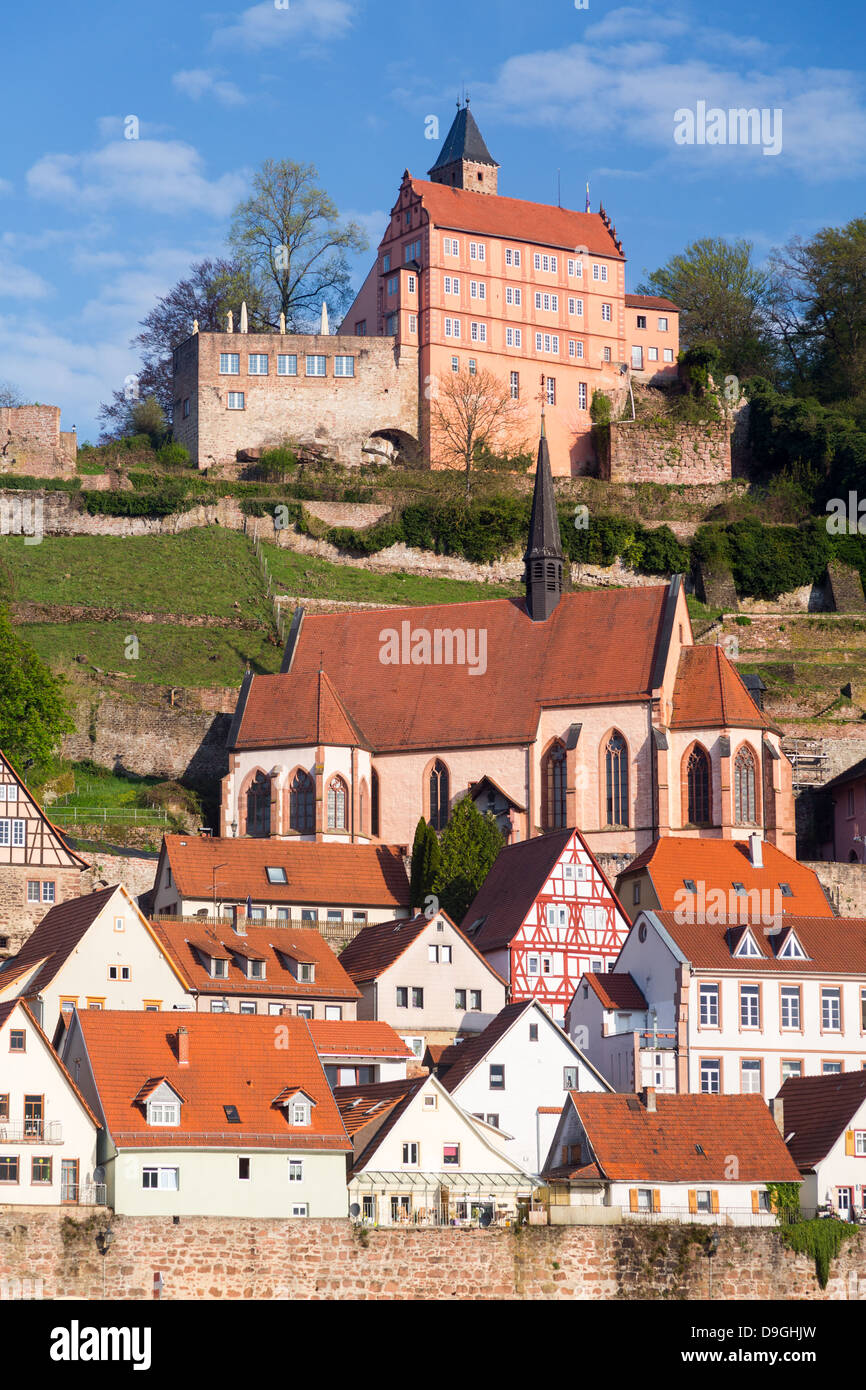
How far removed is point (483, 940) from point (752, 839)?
814cm

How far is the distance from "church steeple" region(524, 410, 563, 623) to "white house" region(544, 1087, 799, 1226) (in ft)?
100

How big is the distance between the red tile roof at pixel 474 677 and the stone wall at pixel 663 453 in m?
23.9

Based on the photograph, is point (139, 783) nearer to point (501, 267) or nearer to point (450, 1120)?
point (450, 1120)

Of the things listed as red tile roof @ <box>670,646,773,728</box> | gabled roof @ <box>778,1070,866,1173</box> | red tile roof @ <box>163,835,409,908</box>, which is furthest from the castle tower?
gabled roof @ <box>778,1070,866,1173</box>

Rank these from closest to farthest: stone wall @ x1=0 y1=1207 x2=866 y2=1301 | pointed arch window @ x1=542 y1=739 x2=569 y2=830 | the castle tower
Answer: stone wall @ x1=0 y1=1207 x2=866 y2=1301 < pointed arch window @ x1=542 y1=739 x2=569 y2=830 < the castle tower

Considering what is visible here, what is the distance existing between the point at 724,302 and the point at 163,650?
4268 centimetres

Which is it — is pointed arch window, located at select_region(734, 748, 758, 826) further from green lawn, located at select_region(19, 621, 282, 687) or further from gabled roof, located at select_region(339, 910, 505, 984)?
green lawn, located at select_region(19, 621, 282, 687)

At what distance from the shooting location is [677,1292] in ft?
137

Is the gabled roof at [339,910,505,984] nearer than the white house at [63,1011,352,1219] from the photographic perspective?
No

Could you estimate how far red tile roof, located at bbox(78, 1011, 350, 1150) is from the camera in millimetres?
42812

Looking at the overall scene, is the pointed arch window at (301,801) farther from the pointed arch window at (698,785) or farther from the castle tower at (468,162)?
the castle tower at (468,162)

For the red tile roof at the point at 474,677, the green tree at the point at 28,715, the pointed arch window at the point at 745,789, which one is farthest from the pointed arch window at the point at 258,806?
the pointed arch window at the point at 745,789

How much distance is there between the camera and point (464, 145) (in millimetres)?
107312
